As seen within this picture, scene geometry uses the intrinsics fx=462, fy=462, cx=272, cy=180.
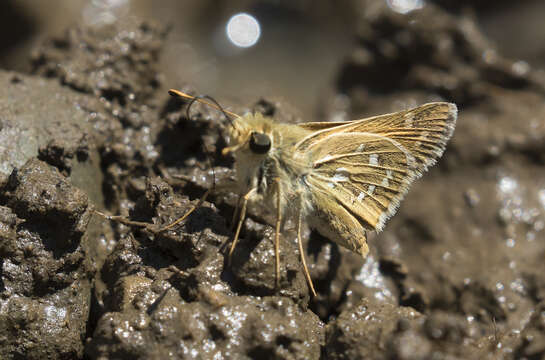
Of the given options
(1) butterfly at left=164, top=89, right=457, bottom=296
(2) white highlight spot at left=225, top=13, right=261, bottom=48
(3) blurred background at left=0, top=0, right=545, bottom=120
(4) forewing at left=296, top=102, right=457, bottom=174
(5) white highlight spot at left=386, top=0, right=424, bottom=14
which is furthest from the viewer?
(2) white highlight spot at left=225, top=13, right=261, bottom=48

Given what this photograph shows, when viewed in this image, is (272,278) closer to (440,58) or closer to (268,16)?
(440,58)

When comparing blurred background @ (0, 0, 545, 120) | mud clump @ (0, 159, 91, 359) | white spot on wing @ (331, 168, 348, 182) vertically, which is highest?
blurred background @ (0, 0, 545, 120)

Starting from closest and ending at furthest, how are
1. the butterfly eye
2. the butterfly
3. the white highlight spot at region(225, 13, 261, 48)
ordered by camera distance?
the butterfly eye, the butterfly, the white highlight spot at region(225, 13, 261, 48)

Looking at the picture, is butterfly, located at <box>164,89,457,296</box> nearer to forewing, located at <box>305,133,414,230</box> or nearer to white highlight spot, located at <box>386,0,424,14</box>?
forewing, located at <box>305,133,414,230</box>

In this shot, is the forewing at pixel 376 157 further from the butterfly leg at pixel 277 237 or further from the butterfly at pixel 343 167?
the butterfly leg at pixel 277 237

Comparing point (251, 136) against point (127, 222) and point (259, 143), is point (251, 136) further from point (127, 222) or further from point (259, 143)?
point (127, 222)

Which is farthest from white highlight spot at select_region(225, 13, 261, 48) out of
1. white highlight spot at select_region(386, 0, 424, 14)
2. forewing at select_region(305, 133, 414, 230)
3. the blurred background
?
forewing at select_region(305, 133, 414, 230)

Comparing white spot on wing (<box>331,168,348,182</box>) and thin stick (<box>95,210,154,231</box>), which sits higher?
white spot on wing (<box>331,168,348,182</box>)

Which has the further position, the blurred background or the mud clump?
the blurred background
